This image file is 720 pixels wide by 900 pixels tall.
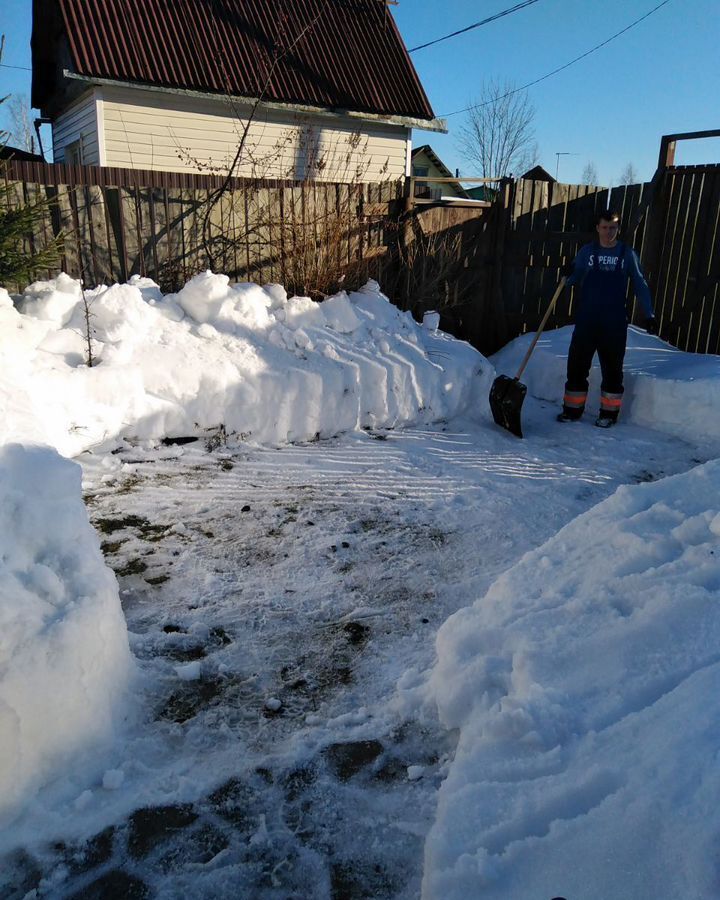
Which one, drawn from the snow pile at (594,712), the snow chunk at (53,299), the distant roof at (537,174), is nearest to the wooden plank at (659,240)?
the snow pile at (594,712)

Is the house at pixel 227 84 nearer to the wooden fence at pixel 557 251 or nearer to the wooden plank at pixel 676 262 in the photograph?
the wooden fence at pixel 557 251

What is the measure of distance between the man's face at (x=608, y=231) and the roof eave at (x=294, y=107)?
7.71m

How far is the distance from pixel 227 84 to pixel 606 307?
8681mm

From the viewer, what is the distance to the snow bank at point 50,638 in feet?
7.23

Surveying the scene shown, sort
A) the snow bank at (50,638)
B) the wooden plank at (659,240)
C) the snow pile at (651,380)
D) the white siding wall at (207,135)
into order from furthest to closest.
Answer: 1. the white siding wall at (207,135)
2. the wooden plank at (659,240)
3. the snow pile at (651,380)
4. the snow bank at (50,638)

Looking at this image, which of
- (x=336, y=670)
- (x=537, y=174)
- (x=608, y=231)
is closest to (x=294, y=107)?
(x=608, y=231)

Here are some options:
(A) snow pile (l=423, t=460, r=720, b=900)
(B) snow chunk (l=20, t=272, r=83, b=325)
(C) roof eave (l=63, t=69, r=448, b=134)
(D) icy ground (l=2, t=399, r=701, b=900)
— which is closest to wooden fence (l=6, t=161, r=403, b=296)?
(B) snow chunk (l=20, t=272, r=83, b=325)

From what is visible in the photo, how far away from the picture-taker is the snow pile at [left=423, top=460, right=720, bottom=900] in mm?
1495

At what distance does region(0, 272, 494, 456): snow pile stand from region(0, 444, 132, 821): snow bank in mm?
1785

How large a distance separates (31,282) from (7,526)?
421 centimetres

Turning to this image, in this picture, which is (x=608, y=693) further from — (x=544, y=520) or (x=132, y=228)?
(x=132, y=228)

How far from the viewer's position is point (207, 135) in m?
12.1

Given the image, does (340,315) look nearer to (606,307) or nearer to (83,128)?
(606,307)

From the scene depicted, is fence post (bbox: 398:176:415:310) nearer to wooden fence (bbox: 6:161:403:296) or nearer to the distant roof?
wooden fence (bbox: 6:161:403:296)
